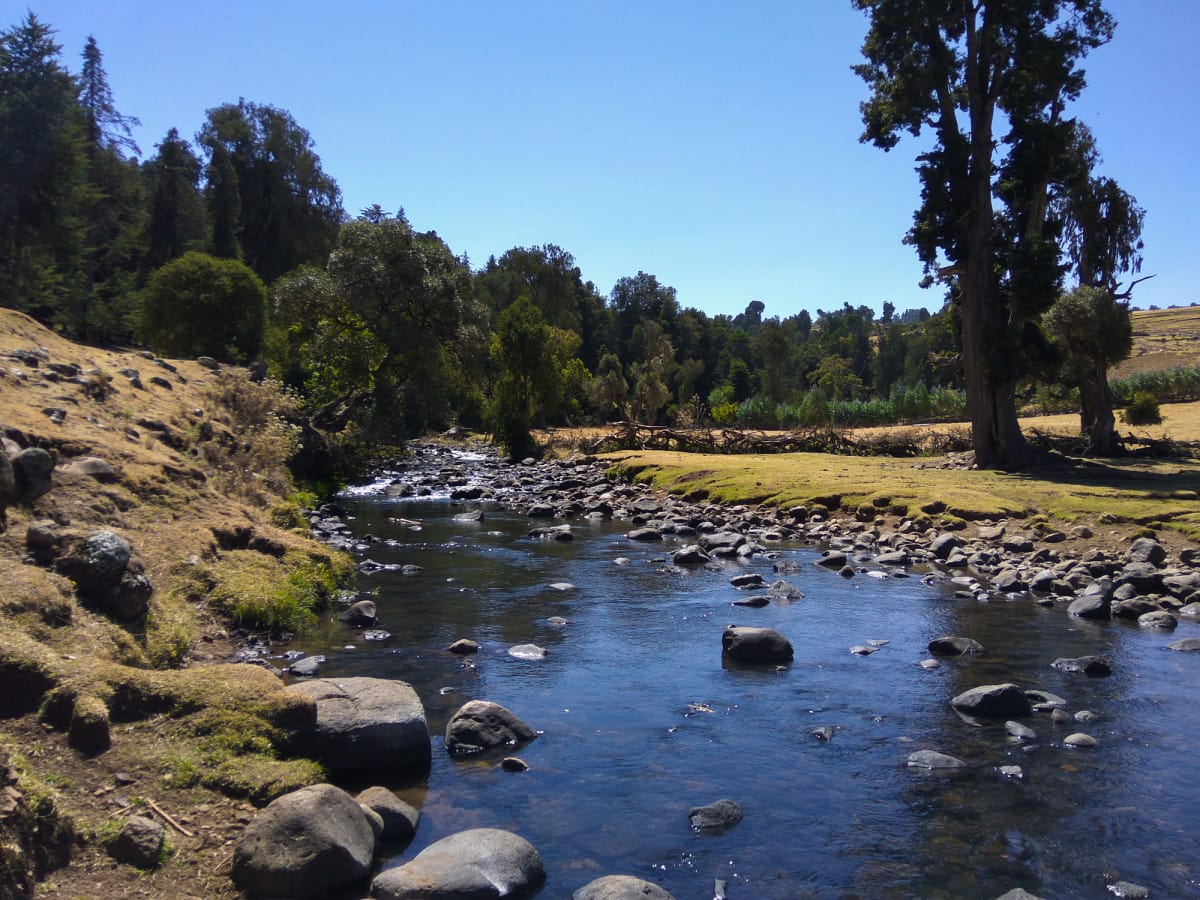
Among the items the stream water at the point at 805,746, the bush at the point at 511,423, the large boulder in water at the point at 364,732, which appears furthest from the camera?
the bush at the point at 511,423

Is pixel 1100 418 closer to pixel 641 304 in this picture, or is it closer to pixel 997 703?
pixel 997 703

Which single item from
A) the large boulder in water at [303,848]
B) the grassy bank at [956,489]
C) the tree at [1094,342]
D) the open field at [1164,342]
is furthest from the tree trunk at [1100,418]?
the open field at [1164,342]

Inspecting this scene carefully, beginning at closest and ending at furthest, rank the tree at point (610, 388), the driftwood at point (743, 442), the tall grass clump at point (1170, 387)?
the driftwood at point (743, 442)
the tall grass clump at point (1170, 387)
the tree at point (610, 388)

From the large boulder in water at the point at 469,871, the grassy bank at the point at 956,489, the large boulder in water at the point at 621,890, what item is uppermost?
the grassy bank at the point at 956,489

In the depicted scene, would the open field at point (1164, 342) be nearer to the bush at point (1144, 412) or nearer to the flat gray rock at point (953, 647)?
the bush at point (1144, 412)

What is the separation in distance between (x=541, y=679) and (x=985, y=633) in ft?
22.6

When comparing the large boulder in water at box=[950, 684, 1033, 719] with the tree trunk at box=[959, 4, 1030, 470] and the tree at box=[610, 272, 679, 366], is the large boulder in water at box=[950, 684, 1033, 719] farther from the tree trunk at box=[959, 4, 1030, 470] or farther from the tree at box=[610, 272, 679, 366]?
the tree at box=[610, 272, 679, 366]

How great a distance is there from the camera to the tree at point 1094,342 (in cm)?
3086

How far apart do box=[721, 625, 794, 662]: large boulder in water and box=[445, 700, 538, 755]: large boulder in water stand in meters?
3.78

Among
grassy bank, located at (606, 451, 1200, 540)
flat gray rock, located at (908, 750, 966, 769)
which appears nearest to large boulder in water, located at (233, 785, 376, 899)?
flat gray rock, located at (908, 750, 966, 769)

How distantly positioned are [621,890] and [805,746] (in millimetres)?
3652

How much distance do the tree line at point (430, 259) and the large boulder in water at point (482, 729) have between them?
25.1 metres

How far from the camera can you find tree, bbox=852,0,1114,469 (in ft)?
94.6

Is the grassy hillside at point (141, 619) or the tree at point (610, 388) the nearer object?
the grassy hillside at point (141, 619)
